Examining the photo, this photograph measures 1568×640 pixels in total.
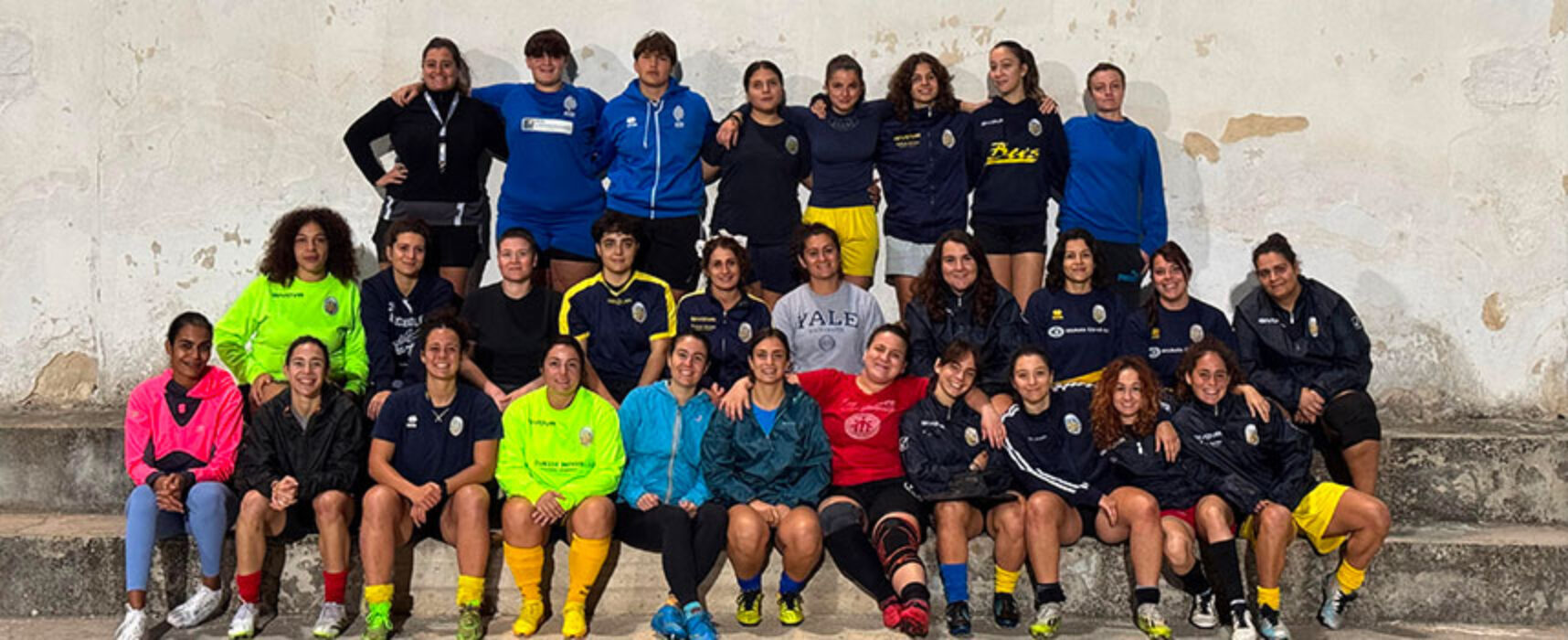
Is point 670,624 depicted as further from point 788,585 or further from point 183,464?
point 183,464

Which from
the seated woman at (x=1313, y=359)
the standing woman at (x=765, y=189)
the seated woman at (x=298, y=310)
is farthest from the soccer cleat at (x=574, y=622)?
the seated woman at (x=1313, y=359)

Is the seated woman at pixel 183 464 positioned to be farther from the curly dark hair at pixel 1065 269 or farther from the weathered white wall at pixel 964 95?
the curly dark hair at pixel 1065 269

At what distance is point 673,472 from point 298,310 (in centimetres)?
178

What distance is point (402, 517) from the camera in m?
5.08

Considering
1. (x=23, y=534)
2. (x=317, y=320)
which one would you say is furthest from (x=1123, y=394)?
(x=23, y=534)

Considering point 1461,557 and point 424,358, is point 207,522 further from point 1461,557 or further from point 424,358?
point 1461,557

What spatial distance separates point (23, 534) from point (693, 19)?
3.56m

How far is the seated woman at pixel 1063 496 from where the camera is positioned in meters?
4.96

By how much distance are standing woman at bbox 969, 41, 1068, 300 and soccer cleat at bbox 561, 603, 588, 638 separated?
242 cm

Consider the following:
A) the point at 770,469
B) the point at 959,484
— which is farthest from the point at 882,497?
the point at 770,469

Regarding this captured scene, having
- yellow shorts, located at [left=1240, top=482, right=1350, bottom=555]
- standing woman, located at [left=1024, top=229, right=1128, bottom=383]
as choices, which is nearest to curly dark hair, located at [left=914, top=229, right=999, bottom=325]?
standing woman, located at [left=1024, top=229, right=1128, bottom=383]

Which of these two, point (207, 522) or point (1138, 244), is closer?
point (207, 522)

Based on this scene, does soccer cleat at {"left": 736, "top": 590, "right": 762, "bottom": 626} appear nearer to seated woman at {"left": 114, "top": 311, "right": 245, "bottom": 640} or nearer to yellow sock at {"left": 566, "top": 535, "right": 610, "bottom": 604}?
yellow sock at {"left": 566, "top": 535, "right": 610, "bottom": 604}

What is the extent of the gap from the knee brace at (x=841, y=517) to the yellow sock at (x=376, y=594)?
5.10 ft
